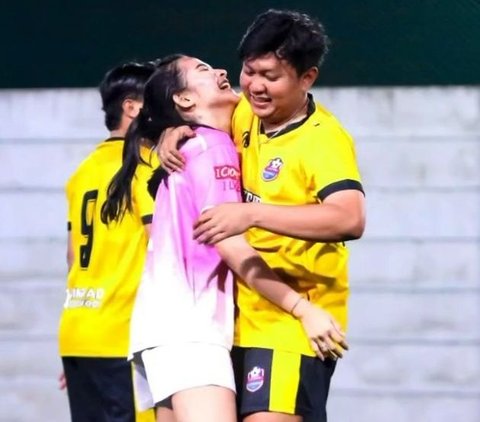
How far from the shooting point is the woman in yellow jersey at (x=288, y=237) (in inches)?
151

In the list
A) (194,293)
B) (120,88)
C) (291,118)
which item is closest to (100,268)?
(120,88)

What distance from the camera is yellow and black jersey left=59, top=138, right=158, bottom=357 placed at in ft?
16.8

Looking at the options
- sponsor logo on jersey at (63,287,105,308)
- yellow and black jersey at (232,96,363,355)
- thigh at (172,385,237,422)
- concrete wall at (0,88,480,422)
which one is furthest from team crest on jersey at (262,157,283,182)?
concrete wall at (0,88,480,422)

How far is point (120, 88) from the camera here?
17.6 ft

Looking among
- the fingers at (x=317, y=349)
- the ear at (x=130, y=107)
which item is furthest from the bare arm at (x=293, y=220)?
the ear at (x=130, y=107)

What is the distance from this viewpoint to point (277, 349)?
390 cm

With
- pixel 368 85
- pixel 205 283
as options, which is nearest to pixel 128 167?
pixel 205 283

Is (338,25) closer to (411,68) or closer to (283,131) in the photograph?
(411,68)

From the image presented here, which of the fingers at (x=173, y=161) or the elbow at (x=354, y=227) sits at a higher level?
the fingers at (x=173, y=161)

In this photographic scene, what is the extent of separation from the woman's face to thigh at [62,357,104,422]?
1.48 meters

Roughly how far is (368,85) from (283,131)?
7.53 feet

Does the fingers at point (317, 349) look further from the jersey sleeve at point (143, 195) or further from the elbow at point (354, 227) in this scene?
the jersey sleeve at point (143, 195)

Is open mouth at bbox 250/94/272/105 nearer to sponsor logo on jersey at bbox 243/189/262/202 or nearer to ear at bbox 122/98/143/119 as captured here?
sponsor logo on jersey at bbox 243/189/262/202

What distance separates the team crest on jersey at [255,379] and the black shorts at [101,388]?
1283 millimetres
